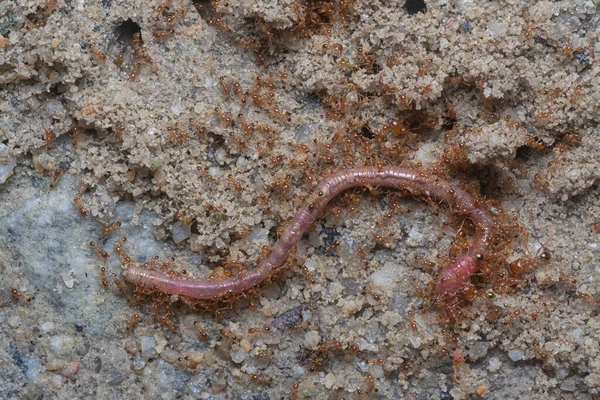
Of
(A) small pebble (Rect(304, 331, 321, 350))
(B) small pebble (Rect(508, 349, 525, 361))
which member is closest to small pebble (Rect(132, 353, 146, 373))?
(A) small pebble (Rect(304, 331, 321, 350))

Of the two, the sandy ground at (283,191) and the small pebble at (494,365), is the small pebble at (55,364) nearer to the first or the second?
the sandy ground at (283,191)

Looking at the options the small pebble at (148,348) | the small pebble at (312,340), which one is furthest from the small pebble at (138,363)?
the small pebble at (312,340)

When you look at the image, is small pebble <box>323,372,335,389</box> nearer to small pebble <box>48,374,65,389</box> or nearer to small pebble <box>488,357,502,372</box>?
small pebble <box>488,357,502,372</box>

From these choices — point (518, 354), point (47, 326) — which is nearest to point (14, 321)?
point (47, 326)

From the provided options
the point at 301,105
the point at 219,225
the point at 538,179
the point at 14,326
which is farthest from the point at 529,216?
the point at 14,326

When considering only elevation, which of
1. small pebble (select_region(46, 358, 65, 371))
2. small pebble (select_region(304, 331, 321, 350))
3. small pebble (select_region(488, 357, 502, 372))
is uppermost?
small pebble (select_region(488, 357, 502, 372))
